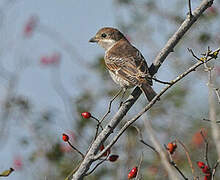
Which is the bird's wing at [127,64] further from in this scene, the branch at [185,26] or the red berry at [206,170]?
the red berry at [206,170]

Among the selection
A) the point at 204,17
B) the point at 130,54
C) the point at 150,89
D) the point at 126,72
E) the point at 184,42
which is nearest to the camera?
the point at 150,89

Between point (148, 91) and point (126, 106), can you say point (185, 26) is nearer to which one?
point (126, 106)

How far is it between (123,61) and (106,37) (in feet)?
4.00

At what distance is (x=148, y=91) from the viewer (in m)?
4.83

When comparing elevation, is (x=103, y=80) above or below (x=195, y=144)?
above

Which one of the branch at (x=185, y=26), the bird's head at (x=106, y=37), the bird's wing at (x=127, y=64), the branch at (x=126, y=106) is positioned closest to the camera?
the branch at (x=126, y=106)

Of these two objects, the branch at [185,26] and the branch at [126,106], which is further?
the branch at [185,26]

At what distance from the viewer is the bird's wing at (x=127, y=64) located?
5410mm

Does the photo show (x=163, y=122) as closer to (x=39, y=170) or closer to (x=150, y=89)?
(x=39, y=170)

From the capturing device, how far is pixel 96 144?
3.39 metres

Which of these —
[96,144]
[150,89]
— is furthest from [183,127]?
[96,144]

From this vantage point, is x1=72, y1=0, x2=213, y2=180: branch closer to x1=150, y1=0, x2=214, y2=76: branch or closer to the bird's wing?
x1=150, y1=0, x2=214, y2=76: branch

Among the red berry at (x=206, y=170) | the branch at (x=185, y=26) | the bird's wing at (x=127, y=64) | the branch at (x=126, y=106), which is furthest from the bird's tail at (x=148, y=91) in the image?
the red berry at (x=206, y=170)

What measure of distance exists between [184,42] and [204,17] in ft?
2.26
